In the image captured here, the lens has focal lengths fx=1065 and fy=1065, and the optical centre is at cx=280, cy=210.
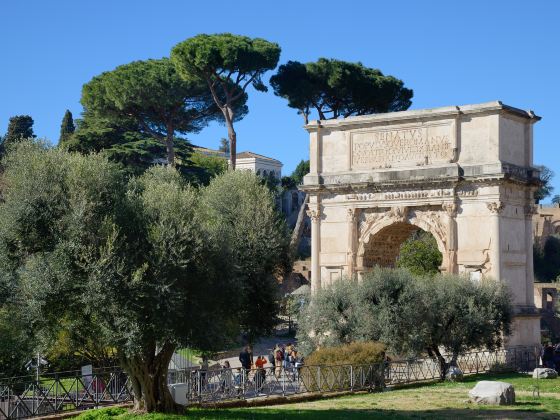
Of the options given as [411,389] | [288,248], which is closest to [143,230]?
[411,389]

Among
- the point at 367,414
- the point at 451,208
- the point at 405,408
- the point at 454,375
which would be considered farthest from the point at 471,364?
the point at 367,414

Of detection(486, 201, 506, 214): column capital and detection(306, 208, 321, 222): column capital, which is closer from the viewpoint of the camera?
detection(486, 201, 506, 214): column capital

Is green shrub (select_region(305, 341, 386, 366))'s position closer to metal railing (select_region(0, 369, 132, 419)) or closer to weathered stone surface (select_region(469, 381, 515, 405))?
weathered stone surface (select_region(469, 381, 515, 405))

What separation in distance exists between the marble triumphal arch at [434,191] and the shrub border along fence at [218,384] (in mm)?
3807

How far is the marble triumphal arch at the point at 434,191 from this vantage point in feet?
104

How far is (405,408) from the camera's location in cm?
2028

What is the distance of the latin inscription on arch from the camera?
32.7 m

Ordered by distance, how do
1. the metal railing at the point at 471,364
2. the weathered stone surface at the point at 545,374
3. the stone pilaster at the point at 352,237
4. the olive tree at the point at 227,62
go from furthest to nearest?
1. the olive tree at the point at 227,62
2. the stone pilaster at the point at 352,237
3. the metal railing at the point at 471,364
4. the weathered stone surface at the point at 545,374

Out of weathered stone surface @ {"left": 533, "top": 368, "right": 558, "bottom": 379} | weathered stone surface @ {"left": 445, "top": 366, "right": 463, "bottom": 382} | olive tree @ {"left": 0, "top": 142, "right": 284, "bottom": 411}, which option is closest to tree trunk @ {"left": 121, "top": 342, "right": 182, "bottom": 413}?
olive tree @ {"left": 0, "top": 142, "right": 284, "bottom": 411}

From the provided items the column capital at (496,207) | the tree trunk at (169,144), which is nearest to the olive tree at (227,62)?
the tree trunk at (169,144)

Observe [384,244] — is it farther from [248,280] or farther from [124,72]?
[124,72]

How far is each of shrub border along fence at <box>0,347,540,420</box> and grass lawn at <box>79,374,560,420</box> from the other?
0.77m

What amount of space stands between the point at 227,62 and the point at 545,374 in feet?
77.9

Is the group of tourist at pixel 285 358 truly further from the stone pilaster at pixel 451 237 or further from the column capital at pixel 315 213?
the stone pilaster at pixel 451 237
